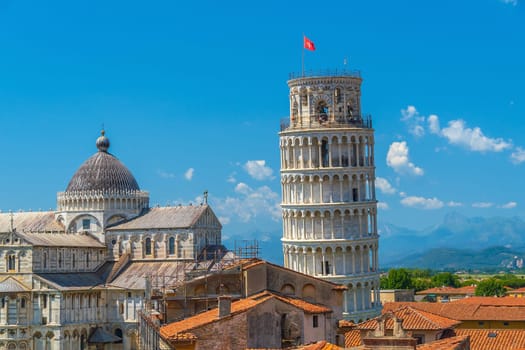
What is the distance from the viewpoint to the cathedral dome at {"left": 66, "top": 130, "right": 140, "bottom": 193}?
11975 cm

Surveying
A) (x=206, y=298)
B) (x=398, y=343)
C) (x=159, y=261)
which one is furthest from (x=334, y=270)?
(x=398, y=343)

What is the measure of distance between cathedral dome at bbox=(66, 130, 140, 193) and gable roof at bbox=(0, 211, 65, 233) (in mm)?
4102

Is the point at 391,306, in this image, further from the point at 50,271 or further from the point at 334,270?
the point at 50,271

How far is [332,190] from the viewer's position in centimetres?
10819

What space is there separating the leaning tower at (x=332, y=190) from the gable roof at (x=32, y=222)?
2667 cm

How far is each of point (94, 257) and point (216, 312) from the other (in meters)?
63.0

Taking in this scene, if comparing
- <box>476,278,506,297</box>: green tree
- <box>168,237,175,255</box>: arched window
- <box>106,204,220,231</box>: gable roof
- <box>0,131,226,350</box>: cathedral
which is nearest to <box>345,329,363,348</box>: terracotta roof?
<box>0,131,226,350</box>: cathedral

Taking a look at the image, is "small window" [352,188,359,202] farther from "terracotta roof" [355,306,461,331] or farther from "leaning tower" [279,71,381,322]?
"terracotta roof" [355,306,461,331]

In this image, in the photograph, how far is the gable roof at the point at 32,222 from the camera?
120 m

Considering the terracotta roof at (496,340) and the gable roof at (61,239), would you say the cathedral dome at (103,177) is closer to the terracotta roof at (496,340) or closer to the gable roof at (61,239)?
the gable roof at (61,239)

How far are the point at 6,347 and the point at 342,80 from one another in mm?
41613

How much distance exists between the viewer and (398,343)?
3769 cm

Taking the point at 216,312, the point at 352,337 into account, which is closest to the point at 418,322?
the point at 352,337

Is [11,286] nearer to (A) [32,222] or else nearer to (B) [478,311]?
(A) [32,222]
